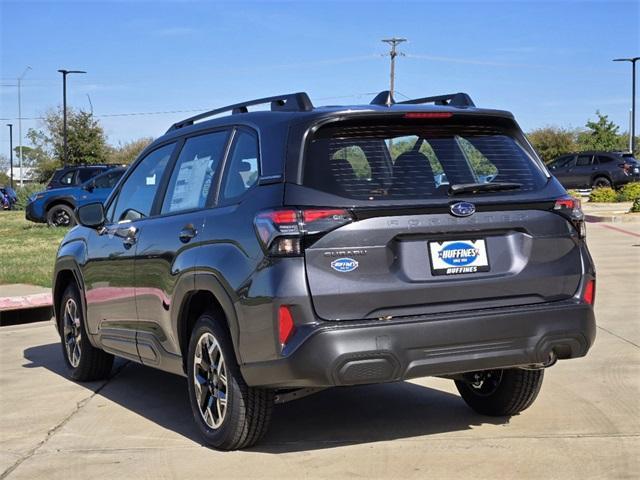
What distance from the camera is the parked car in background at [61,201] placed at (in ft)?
83.5

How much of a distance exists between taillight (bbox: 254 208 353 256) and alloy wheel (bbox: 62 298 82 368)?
11.4 feet

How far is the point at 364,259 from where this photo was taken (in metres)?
4.91

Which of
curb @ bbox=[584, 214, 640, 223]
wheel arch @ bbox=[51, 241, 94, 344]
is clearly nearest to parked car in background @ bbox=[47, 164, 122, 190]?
curb @ bbox=[584, 214, 640, 223]

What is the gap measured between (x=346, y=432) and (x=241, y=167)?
1.71 meters

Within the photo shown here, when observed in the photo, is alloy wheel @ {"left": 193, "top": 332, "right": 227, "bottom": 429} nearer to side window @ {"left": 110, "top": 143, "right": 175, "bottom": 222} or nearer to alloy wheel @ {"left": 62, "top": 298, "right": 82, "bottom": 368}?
side window @ {"left": 110, "top": 143, "right": 175, "bottom": 222}

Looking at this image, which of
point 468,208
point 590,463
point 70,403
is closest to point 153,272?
point 70,403

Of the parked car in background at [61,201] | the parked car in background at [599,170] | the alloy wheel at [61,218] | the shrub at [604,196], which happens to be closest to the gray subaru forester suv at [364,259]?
the parked car in background at [61,201]

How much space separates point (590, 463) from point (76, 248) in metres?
4.39

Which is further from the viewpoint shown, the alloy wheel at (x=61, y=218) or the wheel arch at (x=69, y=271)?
the alloy wheel at (x=61, y=218)

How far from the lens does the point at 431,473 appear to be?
197 inches

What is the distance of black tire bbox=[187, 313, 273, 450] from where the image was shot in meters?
5.32

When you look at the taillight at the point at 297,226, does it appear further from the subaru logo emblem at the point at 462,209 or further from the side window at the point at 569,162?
the side window at the point at 569,162

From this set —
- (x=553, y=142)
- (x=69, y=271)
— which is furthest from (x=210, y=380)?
(x=553, y=142)

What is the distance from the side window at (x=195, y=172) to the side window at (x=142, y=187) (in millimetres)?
235
